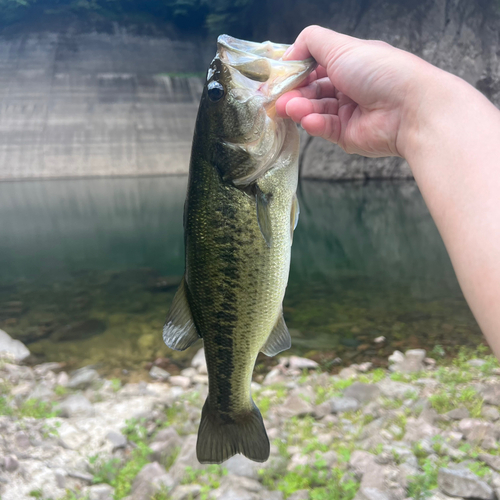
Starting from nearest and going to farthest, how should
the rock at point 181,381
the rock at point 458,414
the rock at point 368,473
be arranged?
the rock at point 368,473 → the rock at point 458,414 → the rock at point 181,381

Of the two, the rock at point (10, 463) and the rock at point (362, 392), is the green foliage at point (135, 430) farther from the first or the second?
the rock at point (362, 392)

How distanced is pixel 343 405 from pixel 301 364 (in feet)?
4.50

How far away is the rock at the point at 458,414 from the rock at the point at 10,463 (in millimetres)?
3103

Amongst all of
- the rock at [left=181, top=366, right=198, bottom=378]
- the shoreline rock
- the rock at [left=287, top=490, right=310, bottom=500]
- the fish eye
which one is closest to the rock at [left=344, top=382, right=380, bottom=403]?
the shoreline rock

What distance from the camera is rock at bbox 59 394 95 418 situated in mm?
3793

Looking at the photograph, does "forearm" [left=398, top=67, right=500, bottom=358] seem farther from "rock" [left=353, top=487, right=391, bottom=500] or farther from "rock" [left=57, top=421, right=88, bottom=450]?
"rock" [left=57, top=421, right=88, bottom=450]

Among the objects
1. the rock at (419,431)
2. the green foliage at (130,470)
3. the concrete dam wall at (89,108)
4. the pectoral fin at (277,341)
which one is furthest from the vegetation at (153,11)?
the pectoral fin at (277,341)

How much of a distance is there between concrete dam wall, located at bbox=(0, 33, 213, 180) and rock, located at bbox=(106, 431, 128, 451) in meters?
28.4

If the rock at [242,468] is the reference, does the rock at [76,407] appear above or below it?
below

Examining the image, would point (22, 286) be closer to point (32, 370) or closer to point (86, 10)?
point (32, 370)

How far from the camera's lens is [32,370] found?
5.15 m

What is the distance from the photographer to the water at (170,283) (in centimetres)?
580

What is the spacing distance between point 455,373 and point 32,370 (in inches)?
186

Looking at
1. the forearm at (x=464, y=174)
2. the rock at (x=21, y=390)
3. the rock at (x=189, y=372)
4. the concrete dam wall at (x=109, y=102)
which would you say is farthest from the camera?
the concrete dam wall at (x=109, y=102)
